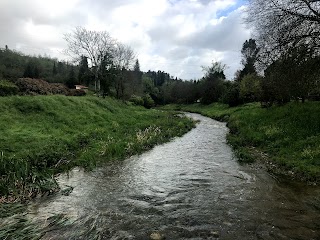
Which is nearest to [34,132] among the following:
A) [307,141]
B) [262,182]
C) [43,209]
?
[43,209]

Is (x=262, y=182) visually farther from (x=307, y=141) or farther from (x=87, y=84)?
(x=87, y=84)

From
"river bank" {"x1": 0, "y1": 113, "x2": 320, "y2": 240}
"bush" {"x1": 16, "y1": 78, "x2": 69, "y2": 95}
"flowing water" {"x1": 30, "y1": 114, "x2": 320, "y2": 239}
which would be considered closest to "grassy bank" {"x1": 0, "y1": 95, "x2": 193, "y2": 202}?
"river bank" {"x1": 0, "y1": 113, "x2": 320, "y2": 240}

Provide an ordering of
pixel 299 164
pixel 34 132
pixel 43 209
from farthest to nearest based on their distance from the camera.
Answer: pixel 34 132 → pixel 299 164 → pixel 43 209

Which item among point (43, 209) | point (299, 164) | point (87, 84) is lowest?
point (43, 209)

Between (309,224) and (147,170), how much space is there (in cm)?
914

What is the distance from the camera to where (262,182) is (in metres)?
13.9

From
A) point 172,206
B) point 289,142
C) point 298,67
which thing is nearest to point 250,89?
point 298,67

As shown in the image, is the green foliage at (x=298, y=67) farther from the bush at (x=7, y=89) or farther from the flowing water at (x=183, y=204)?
the bush at (x=7, y=89)

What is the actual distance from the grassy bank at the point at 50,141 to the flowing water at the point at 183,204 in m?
1.08

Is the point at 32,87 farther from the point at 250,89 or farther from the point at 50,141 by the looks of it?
the point at 250,89

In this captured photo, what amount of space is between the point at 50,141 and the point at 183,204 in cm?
1113

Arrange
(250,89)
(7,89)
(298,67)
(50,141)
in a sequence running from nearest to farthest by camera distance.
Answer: (50,141) < (298,67) < (7,89) < (250,89)

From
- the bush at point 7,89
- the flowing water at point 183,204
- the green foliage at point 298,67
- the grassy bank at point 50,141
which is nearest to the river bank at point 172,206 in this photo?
the flowing water at point 183,204

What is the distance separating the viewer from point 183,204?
11242 mm
